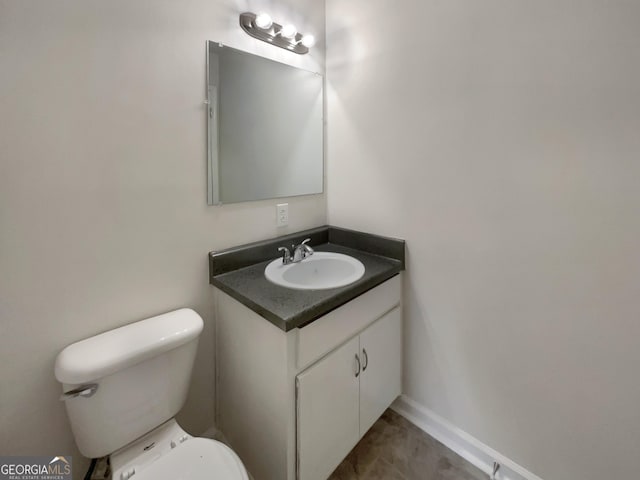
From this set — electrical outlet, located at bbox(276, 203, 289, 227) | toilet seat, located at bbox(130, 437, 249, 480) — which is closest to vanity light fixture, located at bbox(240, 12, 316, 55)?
electrical outlet, located at bbox(276, 203, 289, 227)

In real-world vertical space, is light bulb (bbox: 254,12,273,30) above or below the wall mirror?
above

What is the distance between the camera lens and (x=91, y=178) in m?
1.01

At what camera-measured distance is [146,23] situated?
1.08 metres

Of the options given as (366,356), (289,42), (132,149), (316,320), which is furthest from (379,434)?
(289,42)

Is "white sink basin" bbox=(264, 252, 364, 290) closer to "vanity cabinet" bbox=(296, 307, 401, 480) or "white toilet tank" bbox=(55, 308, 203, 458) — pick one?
"vanity cabinet" bbox=(296, 307, 401, 480)

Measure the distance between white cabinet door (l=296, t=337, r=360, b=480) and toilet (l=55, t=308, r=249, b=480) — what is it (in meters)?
0.27

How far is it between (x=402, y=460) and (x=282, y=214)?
1.35 m

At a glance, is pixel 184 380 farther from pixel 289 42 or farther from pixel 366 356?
pixel 289 42

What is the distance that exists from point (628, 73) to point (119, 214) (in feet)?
5.73

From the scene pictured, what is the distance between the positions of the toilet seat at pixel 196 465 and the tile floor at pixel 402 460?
636 mm

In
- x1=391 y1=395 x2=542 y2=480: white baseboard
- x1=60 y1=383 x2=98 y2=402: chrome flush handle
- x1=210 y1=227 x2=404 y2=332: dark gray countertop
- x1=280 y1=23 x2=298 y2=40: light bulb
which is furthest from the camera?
x1=280 y1=23 x2=298 y2=40: light bulb

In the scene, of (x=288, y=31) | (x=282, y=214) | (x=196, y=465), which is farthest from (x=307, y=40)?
(x=196, y=465)

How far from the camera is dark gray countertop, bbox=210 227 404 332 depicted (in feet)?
3.34

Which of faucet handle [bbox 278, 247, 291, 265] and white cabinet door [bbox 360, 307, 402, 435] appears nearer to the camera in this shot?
white cabinet door [bbox 360, 307, 402, 435]
